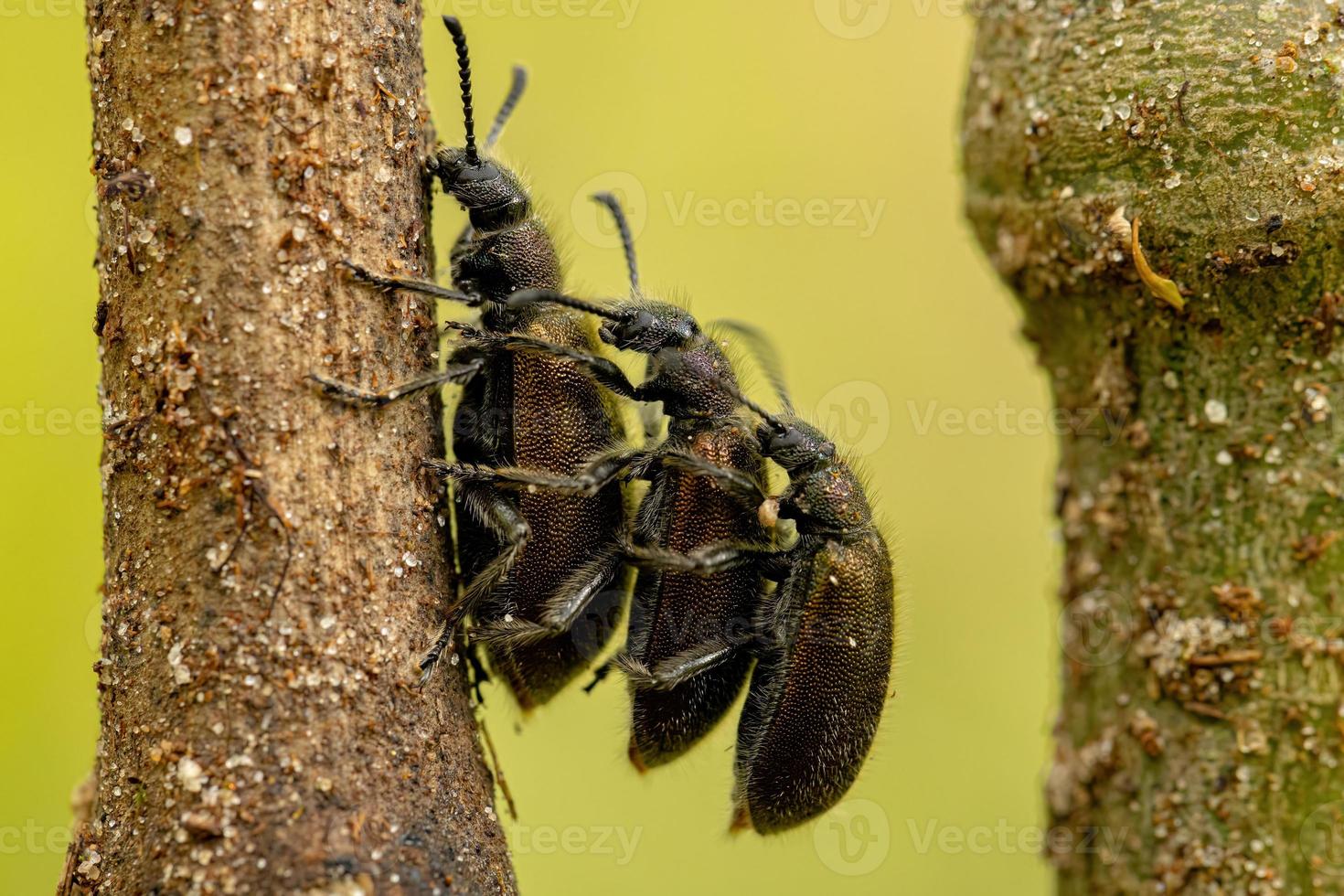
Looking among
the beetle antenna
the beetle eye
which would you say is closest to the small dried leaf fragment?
the beetle eye

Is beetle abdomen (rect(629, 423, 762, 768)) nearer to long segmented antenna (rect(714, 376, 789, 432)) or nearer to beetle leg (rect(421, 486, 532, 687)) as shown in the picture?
long segmented antenna (rect(714, 376, 789, 432))

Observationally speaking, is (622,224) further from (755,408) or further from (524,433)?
(524,433)

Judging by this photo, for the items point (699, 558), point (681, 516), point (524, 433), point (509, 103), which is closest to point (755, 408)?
point (681, 516)

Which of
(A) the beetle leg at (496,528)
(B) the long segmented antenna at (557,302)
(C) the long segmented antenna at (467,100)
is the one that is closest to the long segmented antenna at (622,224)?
(B) the long segmented antenna at (557,302)

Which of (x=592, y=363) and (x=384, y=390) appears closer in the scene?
(x=384, y=390)

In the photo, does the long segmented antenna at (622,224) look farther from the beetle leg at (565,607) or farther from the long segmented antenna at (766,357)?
the beetle leg at (565,607)
